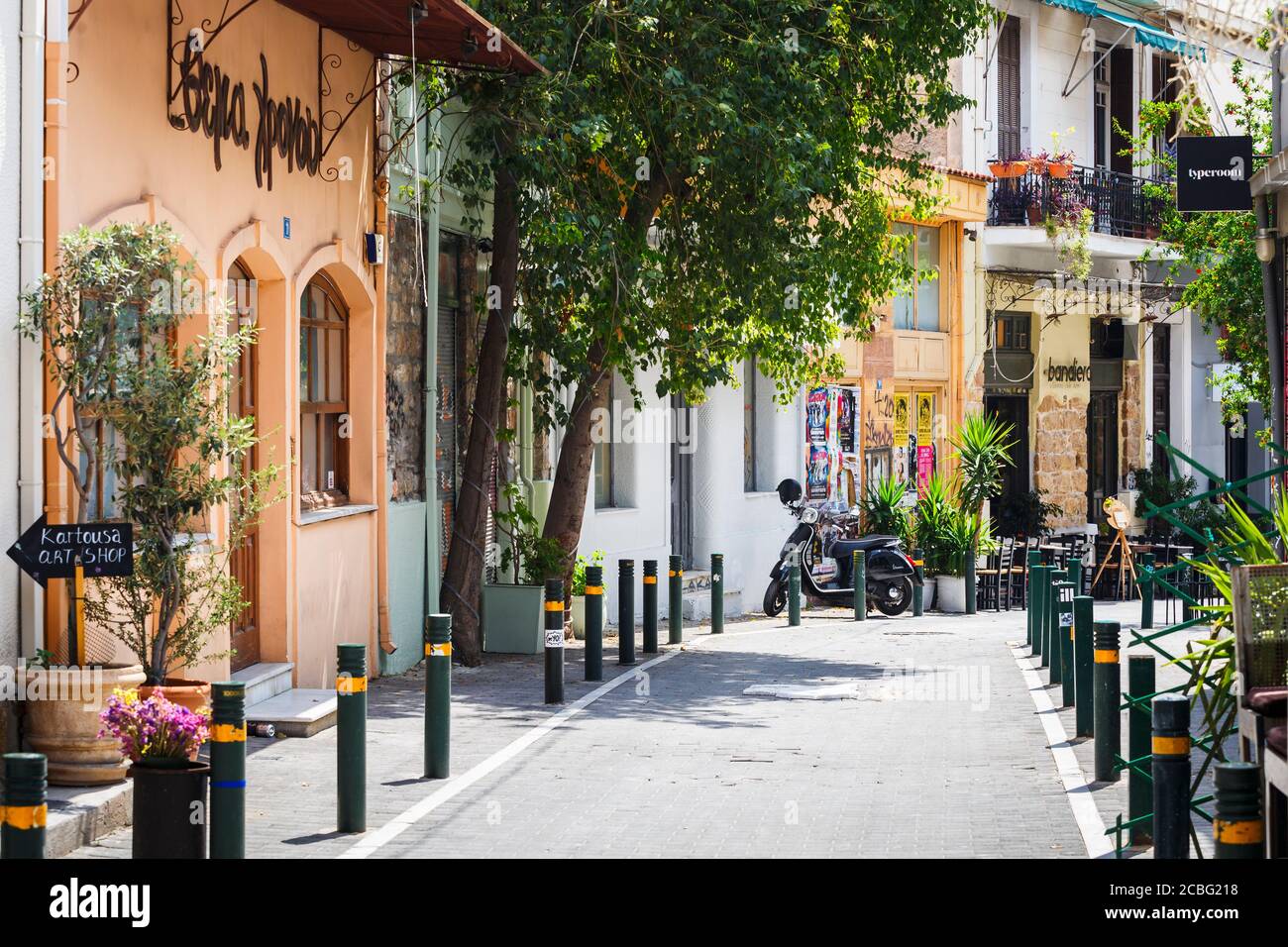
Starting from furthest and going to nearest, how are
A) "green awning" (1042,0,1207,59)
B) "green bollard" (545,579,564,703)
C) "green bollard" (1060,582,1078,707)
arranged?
"green awning" (1042,0,1207,59), "green bollard" (1060,582,1078,707), "green bollard" (545,579,564,703)

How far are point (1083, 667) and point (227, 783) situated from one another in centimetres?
599

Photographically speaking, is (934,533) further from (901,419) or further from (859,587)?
(901,419)

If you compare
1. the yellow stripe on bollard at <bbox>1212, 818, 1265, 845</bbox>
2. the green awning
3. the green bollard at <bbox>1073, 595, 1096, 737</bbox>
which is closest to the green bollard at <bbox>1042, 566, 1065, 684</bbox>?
the green bollard at <bbox>1073, 595, 1096, 737</bbox>

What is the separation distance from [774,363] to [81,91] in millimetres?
9530

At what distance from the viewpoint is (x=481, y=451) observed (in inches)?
635

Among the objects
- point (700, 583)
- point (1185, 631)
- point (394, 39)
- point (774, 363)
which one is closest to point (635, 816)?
point (394, 39)

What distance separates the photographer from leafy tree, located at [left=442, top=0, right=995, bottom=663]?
14.6 m

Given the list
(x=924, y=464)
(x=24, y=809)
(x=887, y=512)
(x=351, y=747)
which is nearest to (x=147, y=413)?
(x=351, y=747)

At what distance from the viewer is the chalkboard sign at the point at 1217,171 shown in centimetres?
1516

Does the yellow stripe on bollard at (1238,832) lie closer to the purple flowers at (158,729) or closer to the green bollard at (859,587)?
the purple flowers at (158,729)

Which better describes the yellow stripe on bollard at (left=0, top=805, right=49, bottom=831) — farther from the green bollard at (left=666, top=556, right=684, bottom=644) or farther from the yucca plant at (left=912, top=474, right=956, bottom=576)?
the yucca plant at (left=912, top=474, right=956, bottom=576)

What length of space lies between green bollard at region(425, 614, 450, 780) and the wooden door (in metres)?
2.66

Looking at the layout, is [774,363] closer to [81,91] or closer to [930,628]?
[930,628]

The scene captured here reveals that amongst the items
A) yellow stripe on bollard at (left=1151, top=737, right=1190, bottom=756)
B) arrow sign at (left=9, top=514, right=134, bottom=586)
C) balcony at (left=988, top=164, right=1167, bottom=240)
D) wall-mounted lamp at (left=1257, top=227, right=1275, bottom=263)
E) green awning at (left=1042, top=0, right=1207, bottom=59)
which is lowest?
yellow stripe on bollard at (left=1151, top=737, right=1190, bottom=756)
